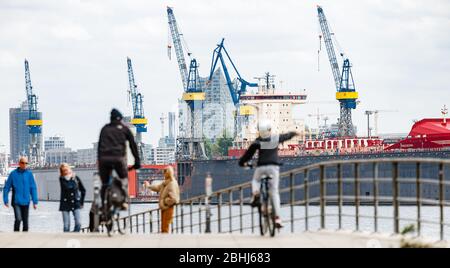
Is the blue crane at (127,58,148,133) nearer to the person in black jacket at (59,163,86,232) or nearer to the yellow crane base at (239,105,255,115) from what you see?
the yellow crane base at (239,105,255,115)

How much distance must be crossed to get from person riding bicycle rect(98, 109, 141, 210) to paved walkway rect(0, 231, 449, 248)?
0.83 m

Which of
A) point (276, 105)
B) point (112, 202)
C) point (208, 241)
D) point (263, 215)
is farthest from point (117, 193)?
point (276, 105)

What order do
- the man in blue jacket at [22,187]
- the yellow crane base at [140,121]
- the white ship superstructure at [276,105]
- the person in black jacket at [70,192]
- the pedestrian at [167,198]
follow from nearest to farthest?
1. the man in blue jacket at [22,187]
2. the pedestrian at [167,198]
3. the person in black jacket at [70,192]
4. the white ship superstructure at [276,105]
5. the yellow crane base at [140,121]

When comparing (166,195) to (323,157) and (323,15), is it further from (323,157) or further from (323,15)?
(323,15)

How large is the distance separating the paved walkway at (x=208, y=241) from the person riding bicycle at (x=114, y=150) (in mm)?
835

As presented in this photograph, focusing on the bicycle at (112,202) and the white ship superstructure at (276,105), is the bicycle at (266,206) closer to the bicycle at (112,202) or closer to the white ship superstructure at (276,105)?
the bicycle at (112,202)

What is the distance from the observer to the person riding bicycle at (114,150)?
17.4 metres

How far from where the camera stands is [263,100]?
14875cm

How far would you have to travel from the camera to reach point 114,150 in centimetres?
1742

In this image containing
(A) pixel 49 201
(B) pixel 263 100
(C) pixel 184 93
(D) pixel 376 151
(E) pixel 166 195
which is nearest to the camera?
(E) pixel 166 195

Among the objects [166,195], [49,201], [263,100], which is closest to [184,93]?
[263,100]

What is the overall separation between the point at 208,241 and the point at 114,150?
182cm

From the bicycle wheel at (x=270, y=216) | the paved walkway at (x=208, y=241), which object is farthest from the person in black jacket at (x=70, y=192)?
the bicycle wheel at (x=270, y=216)
